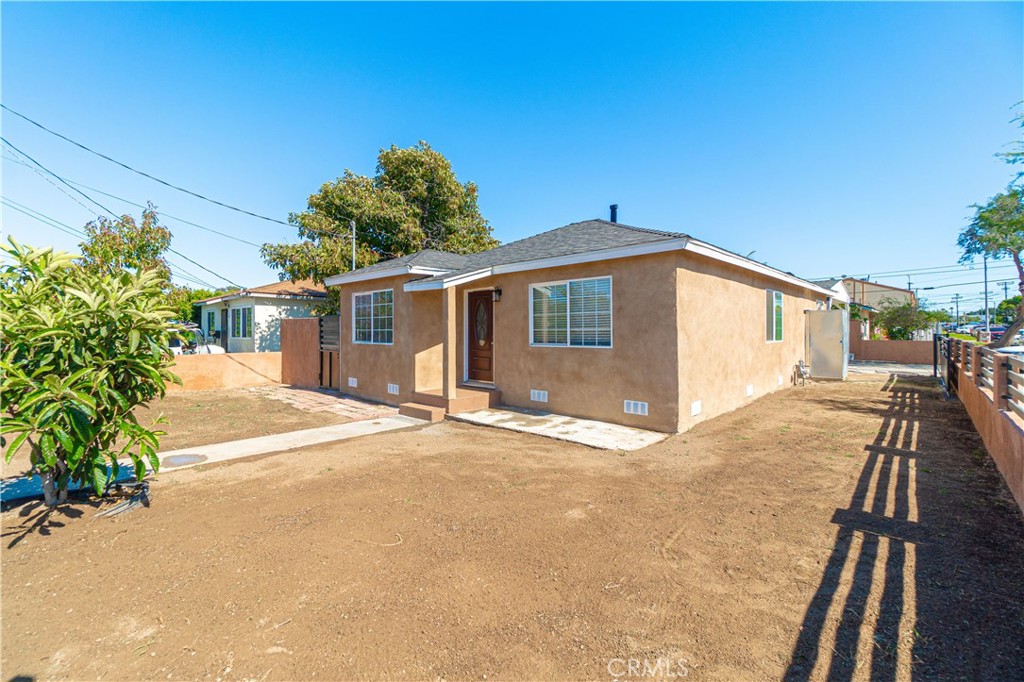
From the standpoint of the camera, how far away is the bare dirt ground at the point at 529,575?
84.4 inches

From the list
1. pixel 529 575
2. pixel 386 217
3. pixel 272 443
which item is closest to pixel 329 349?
pixel 272 443

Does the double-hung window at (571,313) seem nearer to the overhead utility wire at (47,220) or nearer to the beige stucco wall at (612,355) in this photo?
the beige stucco wall at (612,355)

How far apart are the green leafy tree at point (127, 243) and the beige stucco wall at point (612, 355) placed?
10577 millimetres

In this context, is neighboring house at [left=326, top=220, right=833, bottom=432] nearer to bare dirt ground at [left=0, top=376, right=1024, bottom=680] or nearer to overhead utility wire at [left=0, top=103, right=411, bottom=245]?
bare dirt ground at [left=0, top=376, right=1024, bottom=680]

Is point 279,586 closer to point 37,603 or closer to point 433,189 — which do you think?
point 37,603

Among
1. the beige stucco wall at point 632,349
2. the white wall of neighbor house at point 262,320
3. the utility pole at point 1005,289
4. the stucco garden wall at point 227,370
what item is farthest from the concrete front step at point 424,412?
the utility pole at point 1005,289

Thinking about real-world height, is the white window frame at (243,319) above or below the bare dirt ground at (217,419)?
above

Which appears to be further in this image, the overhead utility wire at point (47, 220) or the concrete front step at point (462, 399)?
the overhead utility wire at point (47, 220)

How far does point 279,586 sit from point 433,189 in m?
19.3

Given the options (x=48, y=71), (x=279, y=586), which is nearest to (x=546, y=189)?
(x=48, y=71)

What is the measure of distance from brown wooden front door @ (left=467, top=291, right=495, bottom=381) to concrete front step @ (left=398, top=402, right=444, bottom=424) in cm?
169

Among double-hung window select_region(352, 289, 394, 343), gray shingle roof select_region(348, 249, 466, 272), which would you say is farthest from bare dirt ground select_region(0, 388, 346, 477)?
gray shingle roof select_region(348, 249, 466, 272)

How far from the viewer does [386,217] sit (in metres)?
18.0

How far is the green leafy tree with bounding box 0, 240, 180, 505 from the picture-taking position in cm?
337
